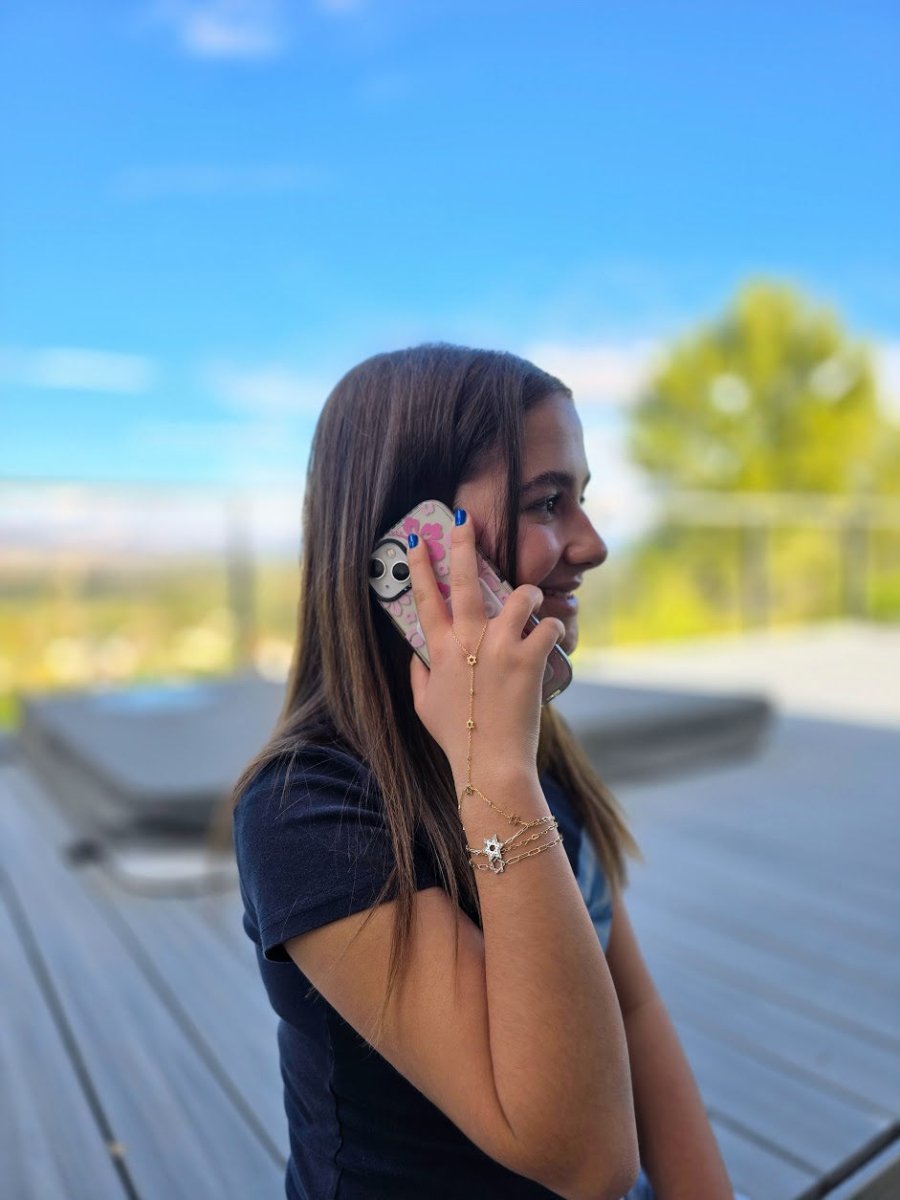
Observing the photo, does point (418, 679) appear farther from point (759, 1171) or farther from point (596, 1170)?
point (759, 1171)

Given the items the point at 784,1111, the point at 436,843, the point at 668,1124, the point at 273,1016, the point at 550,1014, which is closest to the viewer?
the point at 550,1014

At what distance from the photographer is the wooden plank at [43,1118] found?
4.80 feet

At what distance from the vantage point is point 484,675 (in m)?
0.72

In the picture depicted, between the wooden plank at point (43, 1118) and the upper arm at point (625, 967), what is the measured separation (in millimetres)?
931

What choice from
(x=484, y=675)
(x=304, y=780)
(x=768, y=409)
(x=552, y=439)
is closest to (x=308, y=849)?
(x=304, y=780)

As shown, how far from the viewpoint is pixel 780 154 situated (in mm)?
36562

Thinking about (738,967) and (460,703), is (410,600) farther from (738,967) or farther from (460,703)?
(738,967)

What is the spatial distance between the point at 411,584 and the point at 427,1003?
33 cm

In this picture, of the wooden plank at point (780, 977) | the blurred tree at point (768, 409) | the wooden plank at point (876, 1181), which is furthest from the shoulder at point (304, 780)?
the blurred tree at point (768, 409)

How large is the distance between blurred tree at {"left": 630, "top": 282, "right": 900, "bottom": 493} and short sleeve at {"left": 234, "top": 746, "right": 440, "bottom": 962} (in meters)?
26.4

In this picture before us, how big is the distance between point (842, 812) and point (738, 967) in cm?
155

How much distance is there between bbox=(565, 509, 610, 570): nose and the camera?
0.87 m

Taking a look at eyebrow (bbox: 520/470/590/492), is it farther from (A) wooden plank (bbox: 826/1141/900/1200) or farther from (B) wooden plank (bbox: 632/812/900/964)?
(B) wooden plank (bbox: 632/812/900/964)

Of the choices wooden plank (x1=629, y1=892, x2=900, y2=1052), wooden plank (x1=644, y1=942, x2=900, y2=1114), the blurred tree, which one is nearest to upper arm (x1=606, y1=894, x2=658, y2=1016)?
wooden plank (x1=644, y1=942, x2=900, y2=1114)
